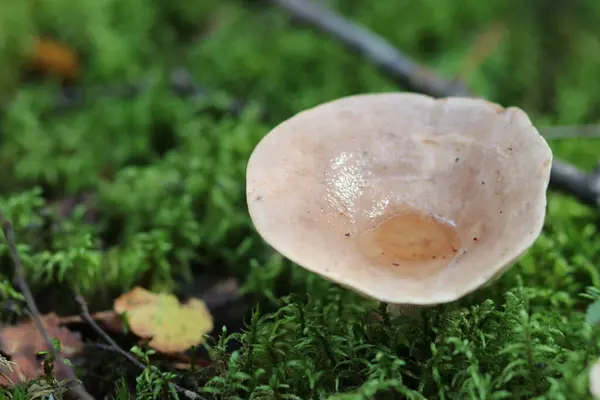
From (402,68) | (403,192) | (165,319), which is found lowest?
(165,319)

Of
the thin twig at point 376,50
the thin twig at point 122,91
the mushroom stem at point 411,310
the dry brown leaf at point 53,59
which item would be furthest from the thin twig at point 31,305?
the dry brown leaf at point 53,59

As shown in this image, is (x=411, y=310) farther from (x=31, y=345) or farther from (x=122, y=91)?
(x=122, y=91)

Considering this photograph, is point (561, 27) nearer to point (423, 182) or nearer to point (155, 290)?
point (423, 182)

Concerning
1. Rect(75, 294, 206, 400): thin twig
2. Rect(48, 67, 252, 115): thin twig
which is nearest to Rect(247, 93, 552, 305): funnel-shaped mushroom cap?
Rect(75, 294, 206, 400): thin twig

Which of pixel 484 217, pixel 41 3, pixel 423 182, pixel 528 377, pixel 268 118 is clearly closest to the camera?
pixel 528 377

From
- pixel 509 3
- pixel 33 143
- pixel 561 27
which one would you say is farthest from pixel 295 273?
pixel 509 3

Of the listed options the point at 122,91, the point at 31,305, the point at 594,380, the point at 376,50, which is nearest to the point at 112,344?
the point at 31,305
